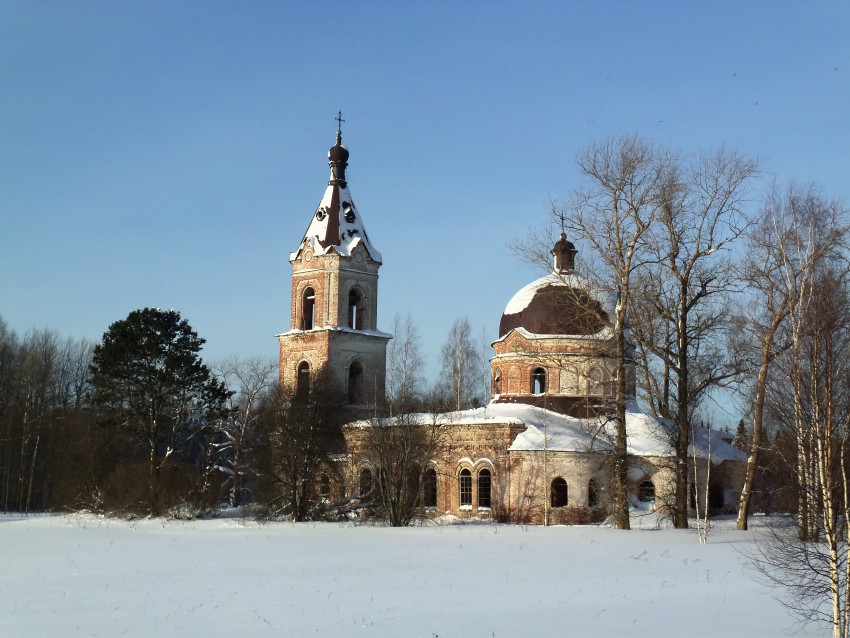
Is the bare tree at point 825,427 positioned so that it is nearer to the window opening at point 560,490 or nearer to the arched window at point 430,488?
the window opening at point 560,490

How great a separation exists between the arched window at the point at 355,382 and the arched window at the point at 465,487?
7655mm

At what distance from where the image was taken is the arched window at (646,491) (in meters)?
35.0

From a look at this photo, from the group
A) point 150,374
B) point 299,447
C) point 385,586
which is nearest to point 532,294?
point 299,447

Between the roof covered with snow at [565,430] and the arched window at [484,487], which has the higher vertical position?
the roof covered with snow at [565,430]

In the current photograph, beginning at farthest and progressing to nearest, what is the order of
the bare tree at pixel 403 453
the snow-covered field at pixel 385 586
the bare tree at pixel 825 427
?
1. the bare tree at pixel 403 453
2. the snow-covered field at pixel 385 586
3. the bare tree at pixel 825 427

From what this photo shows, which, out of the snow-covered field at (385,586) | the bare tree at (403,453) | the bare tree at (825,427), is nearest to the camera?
the bare tree at (825,427)

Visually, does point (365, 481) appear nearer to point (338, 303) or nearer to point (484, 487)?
point (484, 487)

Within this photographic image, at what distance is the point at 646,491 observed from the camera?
35.2m

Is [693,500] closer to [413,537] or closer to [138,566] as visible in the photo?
[413,537]

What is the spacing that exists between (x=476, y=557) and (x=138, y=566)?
6.59m

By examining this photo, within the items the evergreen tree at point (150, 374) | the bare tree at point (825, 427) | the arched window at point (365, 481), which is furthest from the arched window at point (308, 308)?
the bare tree at point (825, 427)

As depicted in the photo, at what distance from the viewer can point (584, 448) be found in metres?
33.9

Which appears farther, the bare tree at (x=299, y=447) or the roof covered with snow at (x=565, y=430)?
the roof covered with snow at (x=565, y=430)

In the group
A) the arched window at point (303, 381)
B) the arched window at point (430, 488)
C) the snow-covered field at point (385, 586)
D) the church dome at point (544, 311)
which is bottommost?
the snow-covered field at point (385, 586)
